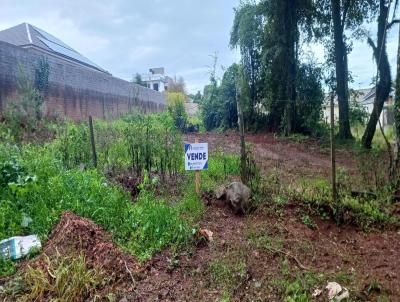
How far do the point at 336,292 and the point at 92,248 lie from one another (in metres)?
1.81

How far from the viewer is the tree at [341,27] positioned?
9.55 m

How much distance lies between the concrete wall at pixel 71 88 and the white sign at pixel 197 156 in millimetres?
4575

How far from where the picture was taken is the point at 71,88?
1070 centimetres

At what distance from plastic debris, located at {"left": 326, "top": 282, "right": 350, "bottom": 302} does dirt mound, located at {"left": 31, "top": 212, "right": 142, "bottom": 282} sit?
1335 mm

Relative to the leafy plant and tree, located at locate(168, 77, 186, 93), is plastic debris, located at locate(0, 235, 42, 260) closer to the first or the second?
the leafy plant

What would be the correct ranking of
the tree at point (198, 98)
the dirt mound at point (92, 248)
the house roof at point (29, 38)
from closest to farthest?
the dirt mound at point (92, 248), the house roof at point (29, 38), the tree at point (198, 98)

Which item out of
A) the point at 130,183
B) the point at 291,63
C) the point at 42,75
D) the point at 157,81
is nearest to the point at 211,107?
the point at 291,63

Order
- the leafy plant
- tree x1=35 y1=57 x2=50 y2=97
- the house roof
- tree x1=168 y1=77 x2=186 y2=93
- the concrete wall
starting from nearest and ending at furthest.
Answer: the leafy plant → the concrete wall → tree x1=35 y1=57 x2=50 y2=97 → the house roof → tree x1=168 y1=77 x2=186 y2=93

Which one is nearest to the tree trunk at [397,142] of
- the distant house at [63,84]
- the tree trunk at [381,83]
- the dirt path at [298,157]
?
the dirt path at [298,157]

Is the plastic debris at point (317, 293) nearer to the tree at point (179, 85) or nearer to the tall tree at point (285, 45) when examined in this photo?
the tall tree at point (285, 45)

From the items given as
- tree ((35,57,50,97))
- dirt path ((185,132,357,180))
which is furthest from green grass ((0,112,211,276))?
tree ((35,57,50,97))

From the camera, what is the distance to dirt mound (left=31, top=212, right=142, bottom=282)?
2338 millimetres

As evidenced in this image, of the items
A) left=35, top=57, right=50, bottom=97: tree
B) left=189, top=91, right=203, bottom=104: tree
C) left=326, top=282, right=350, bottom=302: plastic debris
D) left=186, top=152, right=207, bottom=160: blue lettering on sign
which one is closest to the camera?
left=326, top=282, right=350, bottom=302: plastic debris

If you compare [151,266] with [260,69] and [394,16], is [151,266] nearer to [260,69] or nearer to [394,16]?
[394,16]
